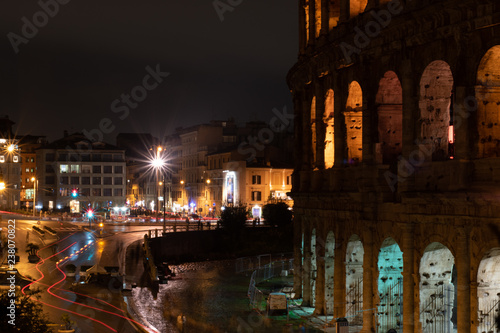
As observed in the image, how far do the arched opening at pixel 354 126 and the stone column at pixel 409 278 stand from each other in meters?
7.41

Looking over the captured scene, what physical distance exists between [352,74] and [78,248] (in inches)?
1504

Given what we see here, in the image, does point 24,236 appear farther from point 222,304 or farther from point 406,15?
point 406,15

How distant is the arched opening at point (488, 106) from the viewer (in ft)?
76.0

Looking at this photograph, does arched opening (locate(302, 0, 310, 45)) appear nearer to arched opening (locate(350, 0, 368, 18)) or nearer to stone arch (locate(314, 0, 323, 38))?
stone arch (locate(314, 0, 323, 38))

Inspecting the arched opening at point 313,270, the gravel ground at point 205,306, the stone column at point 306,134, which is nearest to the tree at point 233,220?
the gravel ground at point 205,306

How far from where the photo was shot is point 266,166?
99.8 meters

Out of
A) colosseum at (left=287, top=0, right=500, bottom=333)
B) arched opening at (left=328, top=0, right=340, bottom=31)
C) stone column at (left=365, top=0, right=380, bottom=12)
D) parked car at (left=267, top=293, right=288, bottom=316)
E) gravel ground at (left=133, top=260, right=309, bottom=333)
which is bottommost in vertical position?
gravel ground at (left=133, top=260, right=309, bottom=333)

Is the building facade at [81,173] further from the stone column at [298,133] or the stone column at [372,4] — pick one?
the stone column at [372,4]

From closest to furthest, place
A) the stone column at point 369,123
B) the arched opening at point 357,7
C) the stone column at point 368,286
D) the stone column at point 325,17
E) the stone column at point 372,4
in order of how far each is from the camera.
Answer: the stone column at point 368,286, the stone column at point 372,4, the stone column at point 369,123, the arched opening at point 357,7, the stone column at point 325,17

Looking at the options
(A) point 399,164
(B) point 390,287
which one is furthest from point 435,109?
(B) point 390,287

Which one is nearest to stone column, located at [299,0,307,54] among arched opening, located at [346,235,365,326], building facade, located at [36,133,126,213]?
arched opening, located at [346,235,365,326]

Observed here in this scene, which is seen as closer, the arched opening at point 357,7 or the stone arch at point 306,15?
the arched opening at point 357,7

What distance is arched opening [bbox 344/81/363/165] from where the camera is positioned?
32656mm

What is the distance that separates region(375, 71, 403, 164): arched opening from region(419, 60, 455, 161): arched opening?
3.15m
